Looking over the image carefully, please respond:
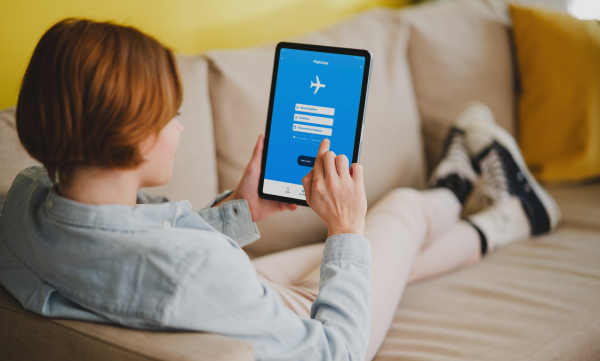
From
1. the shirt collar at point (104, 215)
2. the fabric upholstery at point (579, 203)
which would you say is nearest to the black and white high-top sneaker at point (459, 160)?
the fabric upholstery at point (579, 203)

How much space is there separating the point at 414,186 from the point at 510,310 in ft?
1.98

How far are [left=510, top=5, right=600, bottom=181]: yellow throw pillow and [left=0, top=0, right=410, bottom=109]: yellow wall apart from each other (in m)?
0.66

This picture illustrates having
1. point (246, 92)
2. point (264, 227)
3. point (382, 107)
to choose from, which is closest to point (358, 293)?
point (264, 227)

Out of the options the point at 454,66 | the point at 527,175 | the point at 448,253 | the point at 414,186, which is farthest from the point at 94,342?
the point at 454,66

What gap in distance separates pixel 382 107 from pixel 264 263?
0.61 metres

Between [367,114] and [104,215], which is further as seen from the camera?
[367,114]

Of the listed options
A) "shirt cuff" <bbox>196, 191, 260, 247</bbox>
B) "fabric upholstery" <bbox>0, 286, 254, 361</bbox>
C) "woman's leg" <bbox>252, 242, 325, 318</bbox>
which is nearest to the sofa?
"fabric upholstery" <bbox>0, 286, 254, 361</bbox>

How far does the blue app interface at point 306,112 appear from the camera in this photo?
0.96m

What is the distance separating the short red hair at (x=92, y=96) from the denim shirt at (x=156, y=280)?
7 centimetres

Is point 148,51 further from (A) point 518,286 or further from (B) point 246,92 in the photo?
(A) point 518,286

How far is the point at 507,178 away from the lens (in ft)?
5.20

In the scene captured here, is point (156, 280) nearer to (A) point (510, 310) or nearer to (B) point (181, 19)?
(A) point (510, 310)

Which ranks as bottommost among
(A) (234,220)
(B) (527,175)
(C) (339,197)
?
(B) (527,175)

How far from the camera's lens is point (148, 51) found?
66cm
